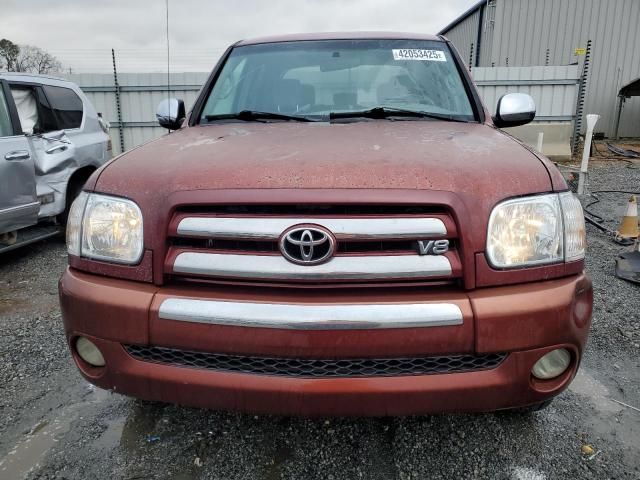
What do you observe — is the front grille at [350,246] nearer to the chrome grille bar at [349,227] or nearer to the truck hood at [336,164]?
the chrome grille bar at [349,227]

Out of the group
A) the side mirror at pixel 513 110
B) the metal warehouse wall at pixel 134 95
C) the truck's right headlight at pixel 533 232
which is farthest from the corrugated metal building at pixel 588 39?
the truck's right headlight at pixel 533 232

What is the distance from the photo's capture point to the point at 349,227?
148 cm

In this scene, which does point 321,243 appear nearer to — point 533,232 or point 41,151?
point 533,232

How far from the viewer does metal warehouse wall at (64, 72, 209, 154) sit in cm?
1219

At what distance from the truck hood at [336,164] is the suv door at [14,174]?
2850 millimetres

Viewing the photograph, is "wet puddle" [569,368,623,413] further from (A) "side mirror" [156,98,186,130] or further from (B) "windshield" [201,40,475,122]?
(A) "side mirror" [156,98,186,130]

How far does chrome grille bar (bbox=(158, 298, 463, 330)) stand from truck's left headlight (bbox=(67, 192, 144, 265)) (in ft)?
1.26

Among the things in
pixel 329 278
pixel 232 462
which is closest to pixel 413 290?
pixel 329 278

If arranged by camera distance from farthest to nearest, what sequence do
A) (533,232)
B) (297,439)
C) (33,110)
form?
(33,110) → (297,439) → (533,232)

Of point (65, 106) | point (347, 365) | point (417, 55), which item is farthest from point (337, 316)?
point (65, 106)

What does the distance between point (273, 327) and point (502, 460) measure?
3.85 feet

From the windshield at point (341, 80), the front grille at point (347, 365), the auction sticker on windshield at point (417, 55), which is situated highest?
the auction sticker on windshield at point (417, 55)

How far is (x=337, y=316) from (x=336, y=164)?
0.51 meters

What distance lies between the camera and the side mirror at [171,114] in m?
2.87
